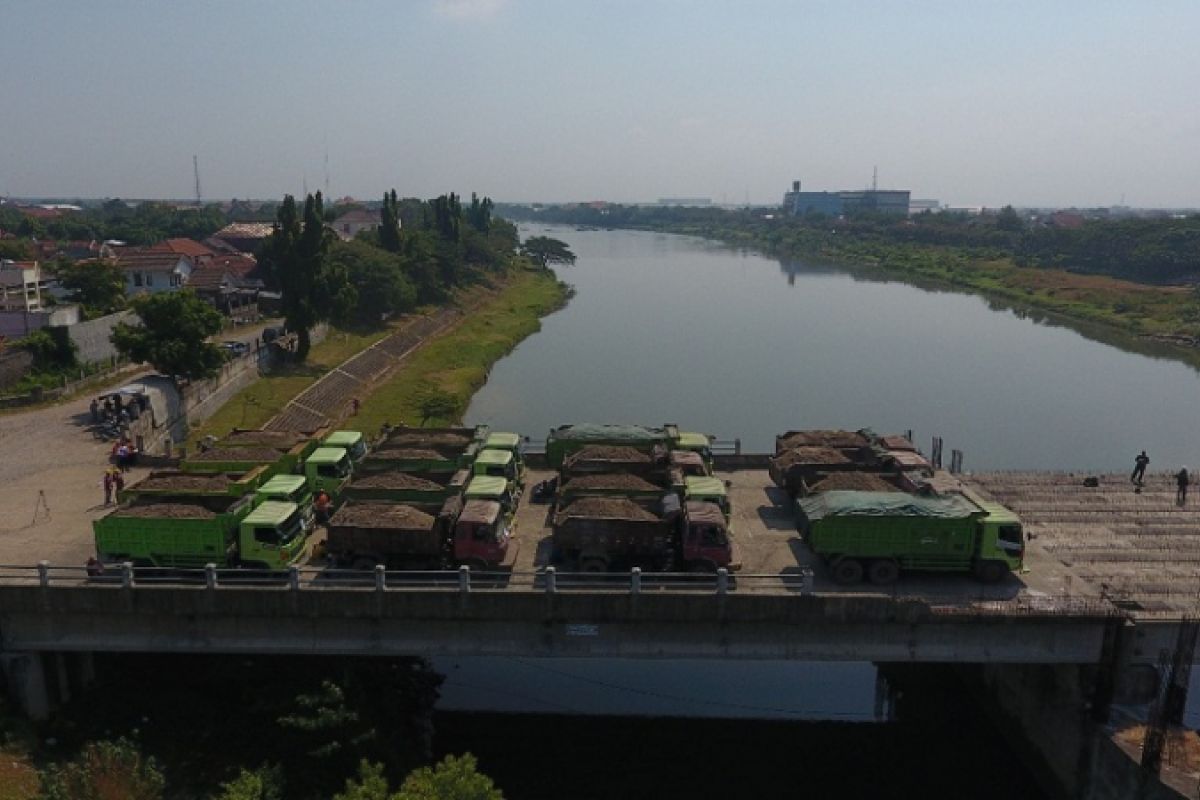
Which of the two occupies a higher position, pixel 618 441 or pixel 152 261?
pixel 152 261

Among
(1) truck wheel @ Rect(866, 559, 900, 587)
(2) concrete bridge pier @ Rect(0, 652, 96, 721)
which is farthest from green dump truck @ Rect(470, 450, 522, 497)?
(2) concrete bridge pier @ Rect(0, 652, 96, 721)

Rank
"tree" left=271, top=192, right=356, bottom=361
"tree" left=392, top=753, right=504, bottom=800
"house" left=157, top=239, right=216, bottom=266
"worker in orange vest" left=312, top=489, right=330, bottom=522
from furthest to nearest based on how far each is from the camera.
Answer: "house" left=157, top=239, right=216, bottom=266 → "tree" left=271, top=192, right=356, bottom=361 → "worker in orange vest" left=312, top=489, right=330, bottom=522 → "tree" left=392, top=753, right=504, bottom=800

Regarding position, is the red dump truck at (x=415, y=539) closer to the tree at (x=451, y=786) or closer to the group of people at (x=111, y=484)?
the tree at (x=451, y=786)

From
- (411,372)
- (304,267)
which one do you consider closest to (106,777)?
(304,267)

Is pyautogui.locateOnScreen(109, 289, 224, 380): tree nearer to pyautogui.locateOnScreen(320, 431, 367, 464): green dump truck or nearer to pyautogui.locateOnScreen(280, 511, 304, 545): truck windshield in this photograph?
pyautogui.locateOnScreen(320, 431, 367, 464): green dump truck

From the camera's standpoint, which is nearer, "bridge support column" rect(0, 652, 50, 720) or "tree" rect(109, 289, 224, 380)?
"bridge support column" rect(0, 652, 50, 720)

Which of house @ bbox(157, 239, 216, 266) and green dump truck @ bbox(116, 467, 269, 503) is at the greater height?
house @ bbox(157, 239, 216, 266)

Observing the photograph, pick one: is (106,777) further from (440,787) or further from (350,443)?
(350,443)
